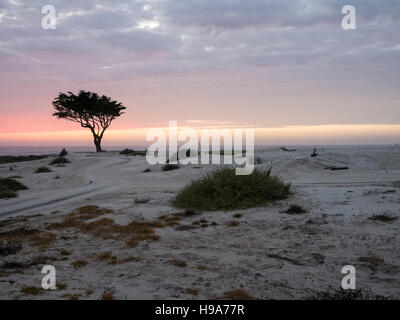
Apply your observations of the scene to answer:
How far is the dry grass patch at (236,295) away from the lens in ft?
13.0

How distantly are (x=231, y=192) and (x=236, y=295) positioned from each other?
17.6 feet

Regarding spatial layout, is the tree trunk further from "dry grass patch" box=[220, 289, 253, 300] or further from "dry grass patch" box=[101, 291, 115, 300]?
"dry grass patch" box=[220, 289, 253, 300]

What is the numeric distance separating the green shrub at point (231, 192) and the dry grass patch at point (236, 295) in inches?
187

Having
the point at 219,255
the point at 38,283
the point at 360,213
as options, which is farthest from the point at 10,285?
the point at 360,213

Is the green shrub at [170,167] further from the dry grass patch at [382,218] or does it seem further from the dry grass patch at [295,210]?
the dry grass patch at [382,218]

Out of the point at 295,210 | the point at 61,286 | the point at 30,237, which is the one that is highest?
the point at 295,210

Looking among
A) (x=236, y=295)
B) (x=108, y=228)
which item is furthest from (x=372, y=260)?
(x=108, y=228)

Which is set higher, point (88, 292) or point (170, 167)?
point (170, 167)

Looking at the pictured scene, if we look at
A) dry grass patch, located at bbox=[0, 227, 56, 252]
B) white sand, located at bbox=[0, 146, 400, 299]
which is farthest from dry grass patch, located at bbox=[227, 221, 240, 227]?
dry grass patch, located at bbox=[0, 227, 56, 252]

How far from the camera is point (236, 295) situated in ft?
13.2

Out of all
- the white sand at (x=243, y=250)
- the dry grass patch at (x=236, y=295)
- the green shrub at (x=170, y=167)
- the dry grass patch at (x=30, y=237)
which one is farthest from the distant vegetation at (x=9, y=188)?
the dry grass patch at (x=236, y=295)

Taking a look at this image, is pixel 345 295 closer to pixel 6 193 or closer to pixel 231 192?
pixel 231 192

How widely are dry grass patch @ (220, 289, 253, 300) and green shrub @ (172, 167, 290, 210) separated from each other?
476cm
